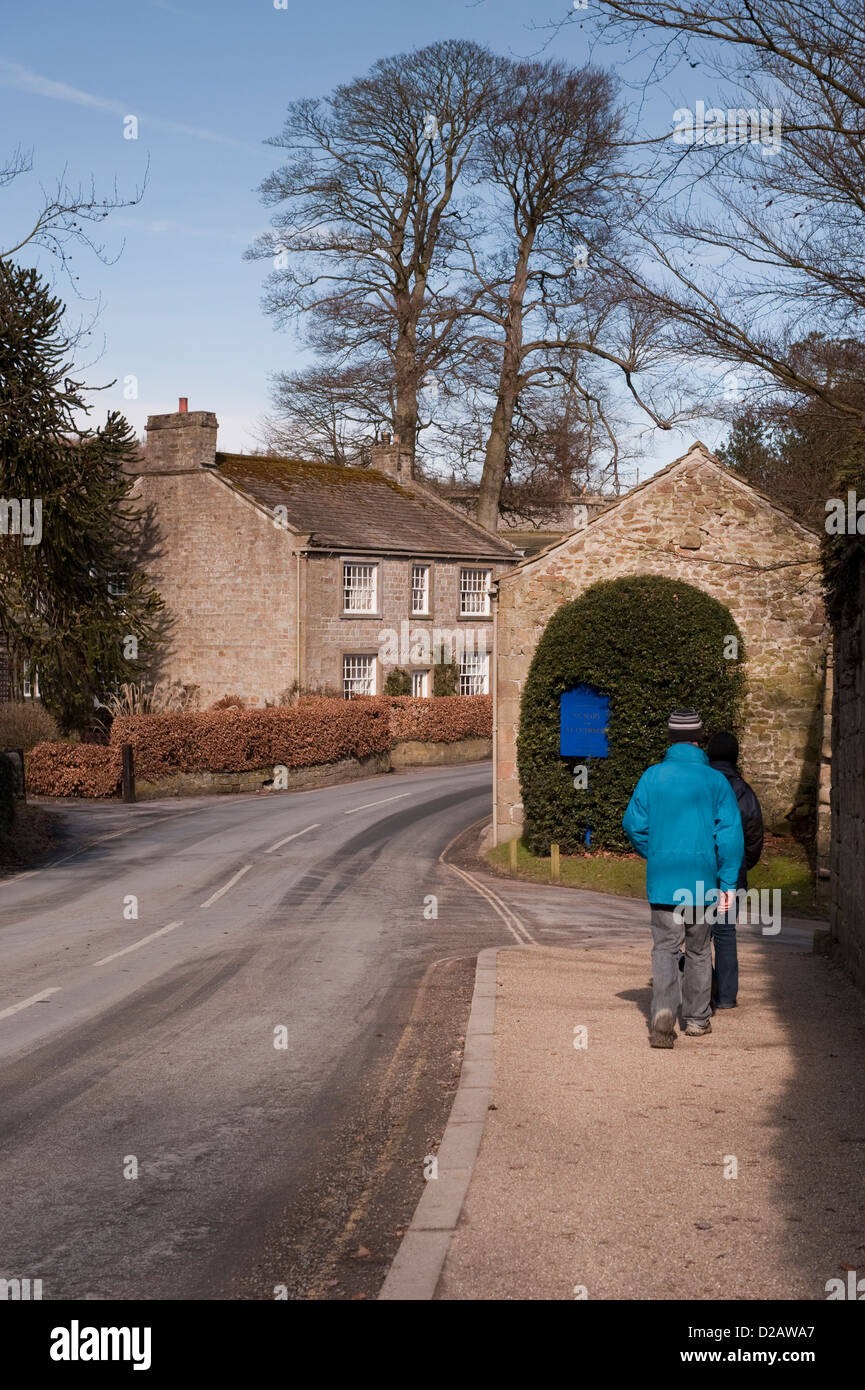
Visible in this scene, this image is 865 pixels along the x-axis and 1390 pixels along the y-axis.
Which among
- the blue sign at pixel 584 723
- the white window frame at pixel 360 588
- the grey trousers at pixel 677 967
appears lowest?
the grey trousers at pixel 677 967

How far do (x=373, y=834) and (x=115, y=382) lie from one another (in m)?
14.5

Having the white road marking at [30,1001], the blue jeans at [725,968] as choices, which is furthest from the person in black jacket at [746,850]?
the white road marking at [30,1001]

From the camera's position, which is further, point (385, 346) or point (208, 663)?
point (385, 346)

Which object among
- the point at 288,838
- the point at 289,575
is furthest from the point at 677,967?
the point at 289,575

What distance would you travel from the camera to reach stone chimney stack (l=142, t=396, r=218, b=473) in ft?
135

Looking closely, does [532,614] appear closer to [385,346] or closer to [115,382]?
[115,382]

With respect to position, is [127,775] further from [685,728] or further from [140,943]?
[685,728]

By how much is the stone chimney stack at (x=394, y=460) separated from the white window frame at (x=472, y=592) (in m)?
4.59

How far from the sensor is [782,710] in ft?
73.8

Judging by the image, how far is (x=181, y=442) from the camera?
41781 mm

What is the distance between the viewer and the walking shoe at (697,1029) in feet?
28.1

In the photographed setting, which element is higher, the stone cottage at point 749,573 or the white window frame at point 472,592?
the white window frame at point 472,592

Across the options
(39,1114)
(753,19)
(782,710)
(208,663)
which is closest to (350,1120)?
(39,1114)

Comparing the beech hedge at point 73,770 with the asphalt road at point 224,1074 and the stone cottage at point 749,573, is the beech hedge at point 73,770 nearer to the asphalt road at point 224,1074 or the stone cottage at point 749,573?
the asphalt road at point 224,1074
